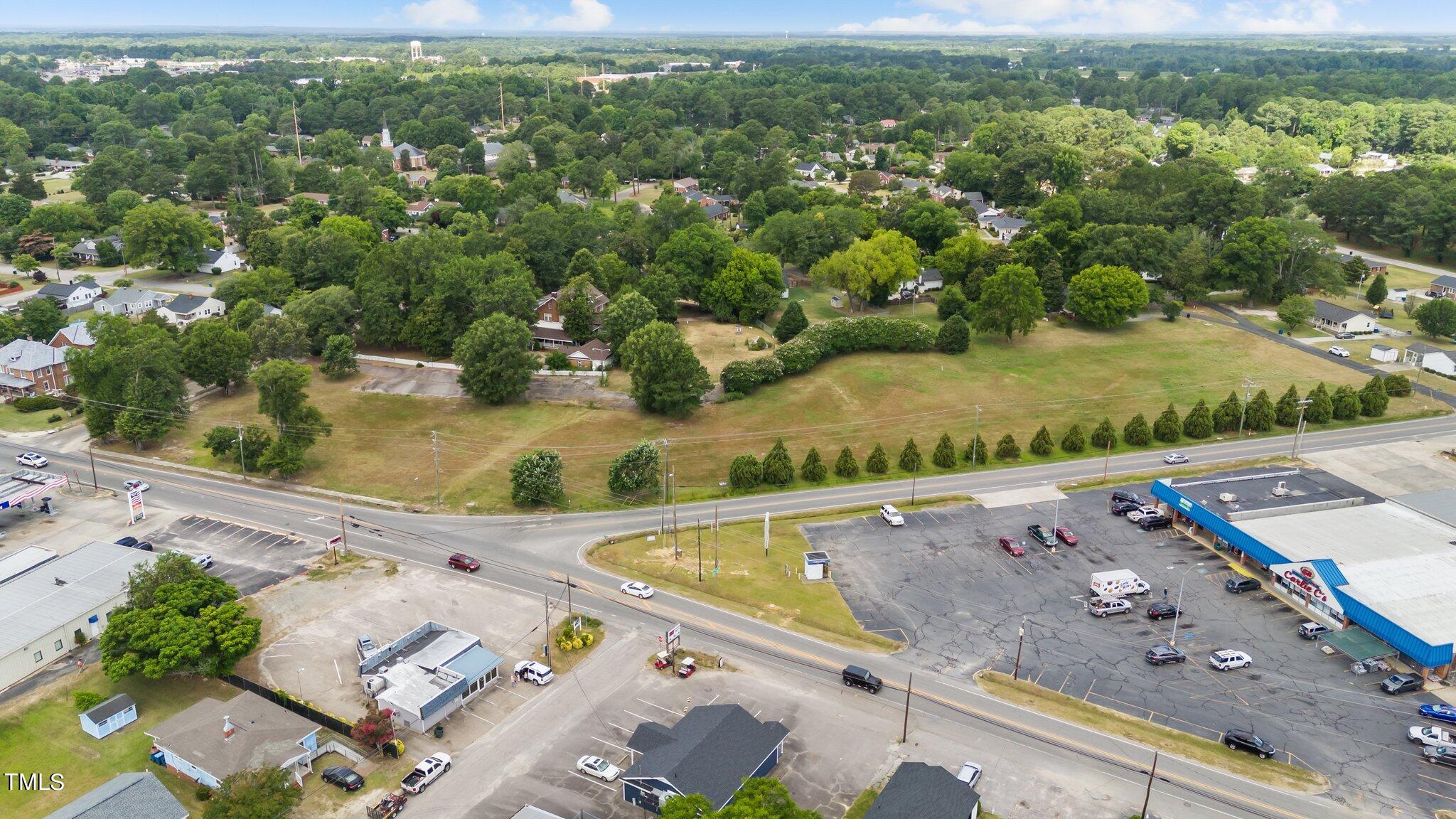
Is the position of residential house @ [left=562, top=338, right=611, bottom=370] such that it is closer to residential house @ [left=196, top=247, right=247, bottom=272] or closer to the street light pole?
the street light pole

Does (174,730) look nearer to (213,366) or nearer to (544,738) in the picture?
(544,738)

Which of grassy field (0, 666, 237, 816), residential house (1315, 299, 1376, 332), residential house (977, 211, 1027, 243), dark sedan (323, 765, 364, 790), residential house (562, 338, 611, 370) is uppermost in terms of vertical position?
residential house (977, 211, 1027, 243)

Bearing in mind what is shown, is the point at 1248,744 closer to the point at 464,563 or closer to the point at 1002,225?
the point at 464,563

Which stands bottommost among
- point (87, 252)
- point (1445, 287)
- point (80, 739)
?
point (80, 739)

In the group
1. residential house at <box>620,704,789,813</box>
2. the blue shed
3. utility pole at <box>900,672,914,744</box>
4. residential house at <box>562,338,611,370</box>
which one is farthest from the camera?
residential house at <box>562,338,611,370</box>

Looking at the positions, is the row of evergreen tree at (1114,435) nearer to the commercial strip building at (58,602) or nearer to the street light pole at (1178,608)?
the street light pole at (1178,608)

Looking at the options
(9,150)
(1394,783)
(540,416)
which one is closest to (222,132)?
(9,150)

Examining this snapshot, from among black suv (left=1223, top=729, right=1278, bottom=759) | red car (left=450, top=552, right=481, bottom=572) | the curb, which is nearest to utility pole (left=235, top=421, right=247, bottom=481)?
the curb

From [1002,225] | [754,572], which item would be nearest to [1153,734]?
[754,572]
